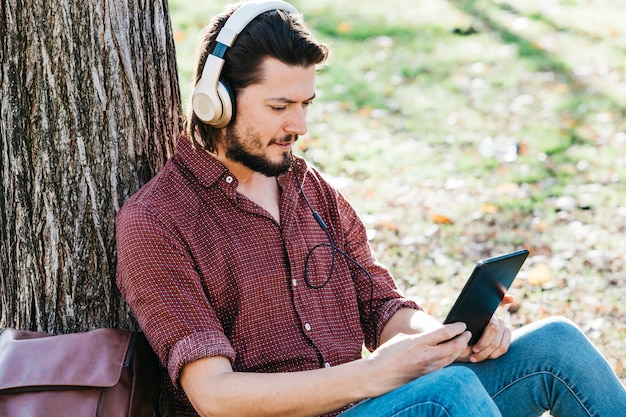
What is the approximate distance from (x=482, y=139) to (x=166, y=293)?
156 inches

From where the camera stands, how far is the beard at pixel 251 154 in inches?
110

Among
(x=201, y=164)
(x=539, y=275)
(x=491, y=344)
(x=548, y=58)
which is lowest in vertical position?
(x=539, y=275)

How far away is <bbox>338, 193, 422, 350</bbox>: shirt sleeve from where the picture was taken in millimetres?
3092

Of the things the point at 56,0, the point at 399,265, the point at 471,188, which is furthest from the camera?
the point at 471,188

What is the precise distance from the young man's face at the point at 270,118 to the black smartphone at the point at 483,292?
2.30 ft

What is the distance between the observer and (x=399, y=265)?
15.4 ft

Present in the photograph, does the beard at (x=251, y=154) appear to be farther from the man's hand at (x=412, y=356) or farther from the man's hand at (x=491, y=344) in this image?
the man's hand at (x=491, y=344)

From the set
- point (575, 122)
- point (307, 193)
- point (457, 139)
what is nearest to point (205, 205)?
point (307, 193)

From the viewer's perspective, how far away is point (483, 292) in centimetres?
270

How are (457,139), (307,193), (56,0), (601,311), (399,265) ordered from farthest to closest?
(457,139)
(399,265)
(601,311)
(307,193)
(56,0)

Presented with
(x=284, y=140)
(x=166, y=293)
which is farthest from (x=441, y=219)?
(x=166, y=293)

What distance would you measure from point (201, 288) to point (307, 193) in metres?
0.62

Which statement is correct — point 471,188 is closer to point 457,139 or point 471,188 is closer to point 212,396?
point 457,139

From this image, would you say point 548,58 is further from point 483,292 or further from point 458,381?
point 458,381
